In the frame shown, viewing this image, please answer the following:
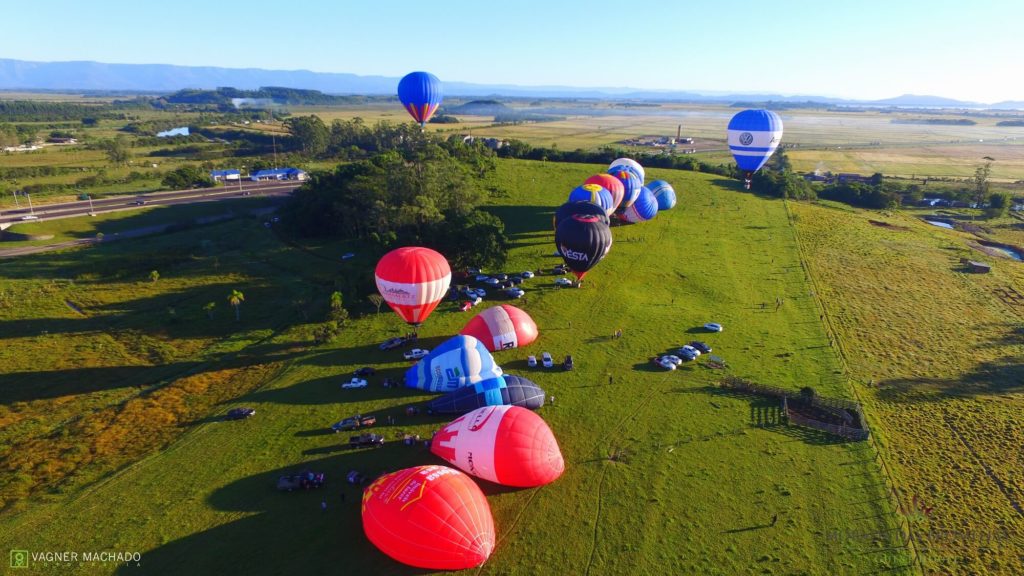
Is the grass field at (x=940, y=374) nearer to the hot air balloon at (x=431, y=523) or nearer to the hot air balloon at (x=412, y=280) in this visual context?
the hot air balloon at (x=431, y=523)

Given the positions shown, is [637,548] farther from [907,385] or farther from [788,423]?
[907,385]

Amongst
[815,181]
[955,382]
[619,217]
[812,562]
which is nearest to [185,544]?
[812,562]

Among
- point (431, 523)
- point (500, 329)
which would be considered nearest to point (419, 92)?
point (500, 329)

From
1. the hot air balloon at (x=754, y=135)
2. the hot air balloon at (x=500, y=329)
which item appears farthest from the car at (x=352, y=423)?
the hot air balloon at (x=754, y=135)

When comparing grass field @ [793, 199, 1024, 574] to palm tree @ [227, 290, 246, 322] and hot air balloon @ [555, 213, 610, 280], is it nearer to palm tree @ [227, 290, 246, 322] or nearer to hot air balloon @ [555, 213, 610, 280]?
hot air balloon @ [555, 213, 610, 280]

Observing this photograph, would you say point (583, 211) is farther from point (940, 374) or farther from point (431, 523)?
point (431, 523)

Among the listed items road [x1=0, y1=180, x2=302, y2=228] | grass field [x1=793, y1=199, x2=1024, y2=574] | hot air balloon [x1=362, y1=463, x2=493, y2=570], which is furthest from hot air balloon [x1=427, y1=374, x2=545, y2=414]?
road [x1=0, y1=180, x2=302, y2=228]
